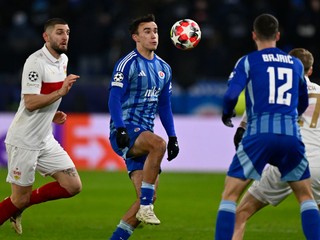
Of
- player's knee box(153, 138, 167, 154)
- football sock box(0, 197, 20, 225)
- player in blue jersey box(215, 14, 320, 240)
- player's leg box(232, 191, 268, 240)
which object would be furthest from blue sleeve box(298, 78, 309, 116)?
football sock box(0, 197, 20, 225)

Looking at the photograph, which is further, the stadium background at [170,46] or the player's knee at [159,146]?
the stadium background at [170,46]

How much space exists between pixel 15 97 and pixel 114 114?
10.4m

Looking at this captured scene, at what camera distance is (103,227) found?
1039 cm

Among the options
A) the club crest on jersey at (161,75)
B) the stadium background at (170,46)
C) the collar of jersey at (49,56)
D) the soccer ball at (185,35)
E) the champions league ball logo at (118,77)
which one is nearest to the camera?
the champions league ball logo at (118,77)

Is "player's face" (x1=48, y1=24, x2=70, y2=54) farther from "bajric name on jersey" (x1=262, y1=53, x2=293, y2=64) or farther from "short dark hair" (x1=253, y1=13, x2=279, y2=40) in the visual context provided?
"bajric name on jersey" (x1=262, y1=53, x2=293, y2=64)

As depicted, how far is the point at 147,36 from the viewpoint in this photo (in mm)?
8781

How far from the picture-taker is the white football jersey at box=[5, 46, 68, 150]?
30.1 feet

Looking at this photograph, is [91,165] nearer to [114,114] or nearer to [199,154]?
[199,154]

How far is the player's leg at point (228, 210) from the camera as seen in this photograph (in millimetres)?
7211

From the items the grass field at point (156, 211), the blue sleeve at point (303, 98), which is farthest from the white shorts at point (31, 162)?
the blue sleeve at point (303, 98)

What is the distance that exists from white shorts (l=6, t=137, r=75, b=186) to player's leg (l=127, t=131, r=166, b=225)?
4.29ft

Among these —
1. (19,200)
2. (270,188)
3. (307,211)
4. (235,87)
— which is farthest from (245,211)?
(19,200)

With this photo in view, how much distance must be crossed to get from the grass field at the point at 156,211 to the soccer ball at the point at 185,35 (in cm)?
203

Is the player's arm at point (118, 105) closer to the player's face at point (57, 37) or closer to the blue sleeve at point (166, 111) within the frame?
the blue sleeve at point (166, 111)
